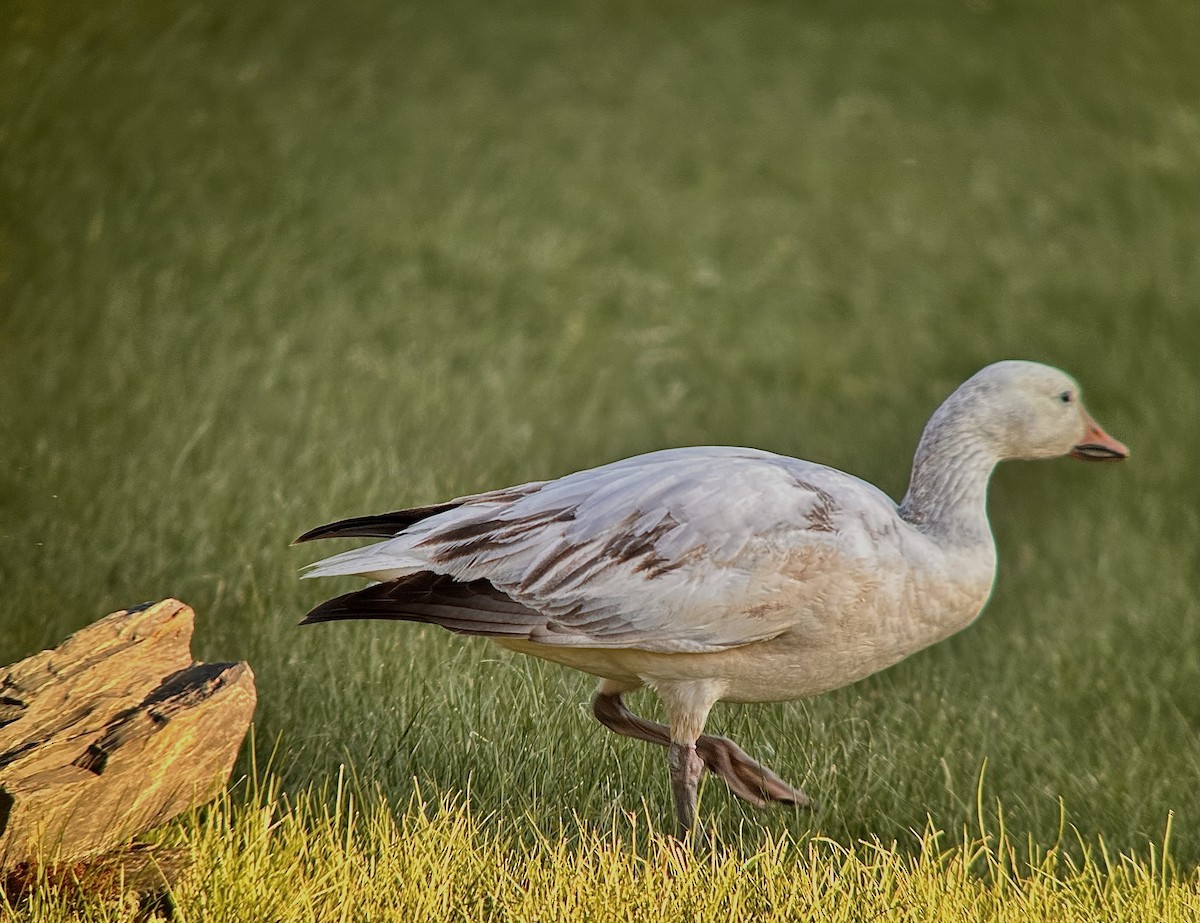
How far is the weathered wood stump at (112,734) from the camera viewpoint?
12.3 ft

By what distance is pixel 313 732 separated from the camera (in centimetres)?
502

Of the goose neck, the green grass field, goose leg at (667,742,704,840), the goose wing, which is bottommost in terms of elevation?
the green grass field

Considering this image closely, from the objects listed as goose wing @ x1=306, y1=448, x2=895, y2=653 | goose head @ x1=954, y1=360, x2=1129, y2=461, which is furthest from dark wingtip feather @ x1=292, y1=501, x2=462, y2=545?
goose head @ x1=954, y1=360, x2=1129, y2=461

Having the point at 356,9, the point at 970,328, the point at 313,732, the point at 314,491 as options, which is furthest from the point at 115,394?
the point at 356,9

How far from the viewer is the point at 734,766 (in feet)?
15.2

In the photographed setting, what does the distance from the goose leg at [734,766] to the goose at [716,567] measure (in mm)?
276

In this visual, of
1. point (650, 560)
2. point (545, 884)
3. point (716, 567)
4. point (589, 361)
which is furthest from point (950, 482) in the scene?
point (589, 361)

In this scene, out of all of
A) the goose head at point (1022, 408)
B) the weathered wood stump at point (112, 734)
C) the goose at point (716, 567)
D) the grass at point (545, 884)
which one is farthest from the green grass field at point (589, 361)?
the goose head at point (1022, 408)

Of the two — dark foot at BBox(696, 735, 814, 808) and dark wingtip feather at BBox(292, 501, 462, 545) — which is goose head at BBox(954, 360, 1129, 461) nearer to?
dark foot at BBox(696, 735, 814, 808)

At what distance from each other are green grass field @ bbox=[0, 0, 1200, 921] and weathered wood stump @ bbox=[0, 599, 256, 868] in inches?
7.5

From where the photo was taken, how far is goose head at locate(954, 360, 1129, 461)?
4.44m

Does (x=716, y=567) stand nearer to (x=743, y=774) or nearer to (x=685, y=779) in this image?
(x=685, y=779)

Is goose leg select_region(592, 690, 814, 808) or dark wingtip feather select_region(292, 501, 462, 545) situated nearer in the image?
dark wingtip feather select_region(292, 501, 462, 545)

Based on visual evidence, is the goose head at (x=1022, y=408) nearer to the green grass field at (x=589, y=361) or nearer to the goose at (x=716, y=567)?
the goose at (x=716, y=567)
